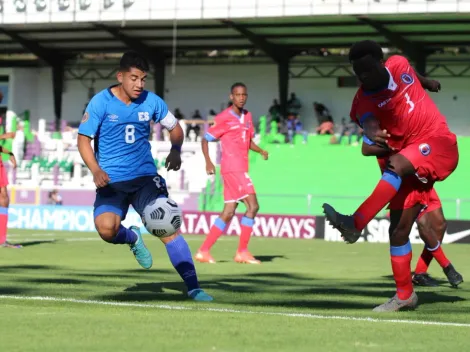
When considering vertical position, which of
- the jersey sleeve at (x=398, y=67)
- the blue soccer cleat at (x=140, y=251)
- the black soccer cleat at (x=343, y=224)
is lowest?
the blue soccer cleat at (x=140, y=251)

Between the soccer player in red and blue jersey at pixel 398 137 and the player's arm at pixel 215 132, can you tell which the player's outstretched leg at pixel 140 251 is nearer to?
the soccer player in red and blue jersey at pixel 398 137

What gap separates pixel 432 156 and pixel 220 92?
4459 cm

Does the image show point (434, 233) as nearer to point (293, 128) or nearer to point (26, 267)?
point (26, 267)

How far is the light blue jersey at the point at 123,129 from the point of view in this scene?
32.6 ft

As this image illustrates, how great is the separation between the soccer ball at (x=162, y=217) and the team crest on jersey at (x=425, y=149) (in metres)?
2.17

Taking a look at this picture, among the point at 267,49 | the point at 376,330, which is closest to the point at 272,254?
the point at 376,330

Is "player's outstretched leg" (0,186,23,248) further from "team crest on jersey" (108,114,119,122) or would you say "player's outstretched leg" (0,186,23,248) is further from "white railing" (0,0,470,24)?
"white railing" (0,0,470,24)

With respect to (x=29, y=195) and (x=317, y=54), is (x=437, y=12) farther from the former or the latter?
(x=29, y=195)

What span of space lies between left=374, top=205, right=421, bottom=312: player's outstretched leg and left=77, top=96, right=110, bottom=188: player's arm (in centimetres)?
242

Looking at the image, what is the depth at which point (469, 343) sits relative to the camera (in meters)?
6.65

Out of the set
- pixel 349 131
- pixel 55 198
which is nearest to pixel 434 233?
pixel 55 198

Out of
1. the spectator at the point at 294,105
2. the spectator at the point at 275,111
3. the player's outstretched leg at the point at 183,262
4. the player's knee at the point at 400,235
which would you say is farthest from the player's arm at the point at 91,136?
the spectator at the point at 294,105

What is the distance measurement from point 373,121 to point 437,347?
2769 mm

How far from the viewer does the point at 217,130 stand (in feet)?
55.1
